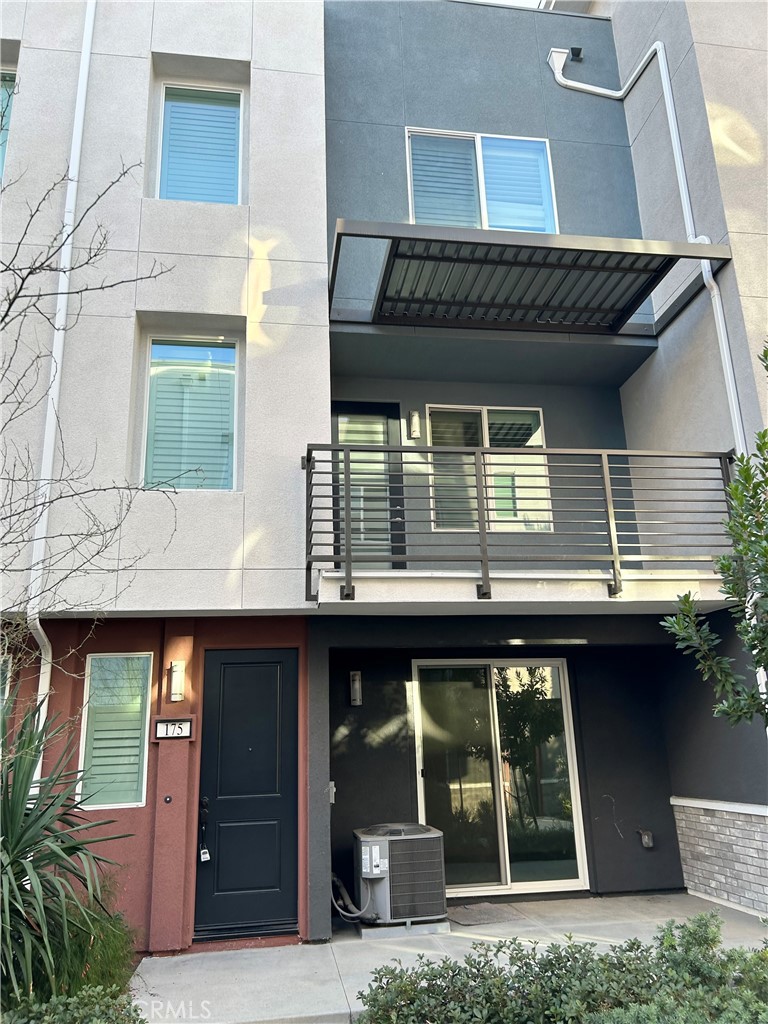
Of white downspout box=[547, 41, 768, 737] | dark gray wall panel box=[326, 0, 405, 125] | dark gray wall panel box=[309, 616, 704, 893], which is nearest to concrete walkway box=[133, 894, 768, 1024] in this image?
dark gray wall panel box=[309, 616, 704, 893]

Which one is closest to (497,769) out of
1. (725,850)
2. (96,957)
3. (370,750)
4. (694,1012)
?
(370,750)

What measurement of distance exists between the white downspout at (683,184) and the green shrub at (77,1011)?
235 inches

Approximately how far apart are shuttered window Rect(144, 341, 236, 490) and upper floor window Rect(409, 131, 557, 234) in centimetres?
287

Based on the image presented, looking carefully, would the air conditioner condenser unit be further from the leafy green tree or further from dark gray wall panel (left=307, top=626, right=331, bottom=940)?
the leafy green tree

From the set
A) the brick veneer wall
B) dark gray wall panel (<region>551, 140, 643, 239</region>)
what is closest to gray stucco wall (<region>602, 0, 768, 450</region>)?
dark gray wall panel (<region>551, 140, 643, 239</region>)

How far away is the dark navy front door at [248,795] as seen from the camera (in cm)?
625

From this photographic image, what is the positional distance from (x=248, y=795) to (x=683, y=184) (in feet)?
23.7

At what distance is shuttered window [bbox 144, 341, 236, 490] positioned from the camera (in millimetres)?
6711

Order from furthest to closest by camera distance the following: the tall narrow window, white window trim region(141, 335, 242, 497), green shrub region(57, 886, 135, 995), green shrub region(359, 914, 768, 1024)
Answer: the tall narrow window → white window trim region(141, 335, 242, 497) → green shrub region(57, 886, 135, 995) → green shrub region(359, 914, 768, 1024)

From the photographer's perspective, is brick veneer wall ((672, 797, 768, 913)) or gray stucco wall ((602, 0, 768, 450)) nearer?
brick veneer wall ((672, 797, 768, 913))

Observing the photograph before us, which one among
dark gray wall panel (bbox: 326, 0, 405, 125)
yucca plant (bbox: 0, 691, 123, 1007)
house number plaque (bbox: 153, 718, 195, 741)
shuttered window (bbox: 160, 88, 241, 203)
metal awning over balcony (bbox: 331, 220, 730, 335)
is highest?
dark gray wall panel (bbox: 326, 0, 405, 125)

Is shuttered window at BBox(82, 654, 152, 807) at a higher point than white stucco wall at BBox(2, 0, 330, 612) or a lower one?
lower

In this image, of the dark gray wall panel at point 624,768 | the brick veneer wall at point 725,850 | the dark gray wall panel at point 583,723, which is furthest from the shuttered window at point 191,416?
the brick veneer wall at point 725,850

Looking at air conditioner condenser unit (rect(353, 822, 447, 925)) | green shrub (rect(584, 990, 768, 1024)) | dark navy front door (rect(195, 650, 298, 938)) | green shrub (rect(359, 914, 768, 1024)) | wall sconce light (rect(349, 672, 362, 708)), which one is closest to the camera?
green shrub (rect(584, 990, 768, 1024))
